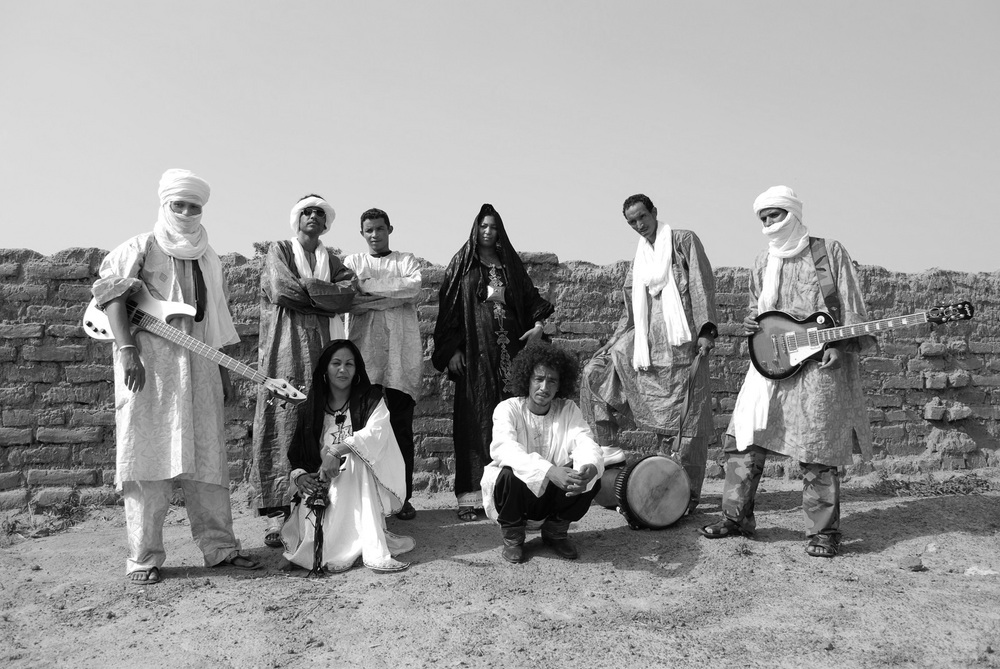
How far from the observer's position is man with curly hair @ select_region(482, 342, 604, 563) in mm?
4137

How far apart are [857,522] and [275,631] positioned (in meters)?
3.40

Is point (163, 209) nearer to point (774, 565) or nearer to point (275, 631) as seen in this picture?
point (275, 631)

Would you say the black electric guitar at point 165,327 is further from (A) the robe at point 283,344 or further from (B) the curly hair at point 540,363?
(B) the curly hair at point 540,363

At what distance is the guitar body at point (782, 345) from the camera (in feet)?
14.7

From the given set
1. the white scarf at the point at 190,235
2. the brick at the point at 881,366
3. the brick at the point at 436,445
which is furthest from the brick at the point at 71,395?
the brick at the point at 881,366

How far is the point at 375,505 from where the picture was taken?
4.33m

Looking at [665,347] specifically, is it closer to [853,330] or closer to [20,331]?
[853,330]

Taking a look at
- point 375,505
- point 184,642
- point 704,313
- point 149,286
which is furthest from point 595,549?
point 149,286

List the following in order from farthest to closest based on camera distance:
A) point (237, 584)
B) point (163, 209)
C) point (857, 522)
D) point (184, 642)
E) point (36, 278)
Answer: point (36, 278) → point (857, 522) → point (163, 209) → point (237, 584) → point (184, 642)

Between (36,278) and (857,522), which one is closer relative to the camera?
(857,522)

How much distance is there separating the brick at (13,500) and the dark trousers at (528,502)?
336 cm

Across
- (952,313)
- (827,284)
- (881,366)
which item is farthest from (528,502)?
(881,366)

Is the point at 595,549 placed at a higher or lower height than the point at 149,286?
lower

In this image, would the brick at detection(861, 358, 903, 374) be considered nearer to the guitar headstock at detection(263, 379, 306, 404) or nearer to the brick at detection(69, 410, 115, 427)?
the guitar headstock at detection(263, 379, 306, 404)
